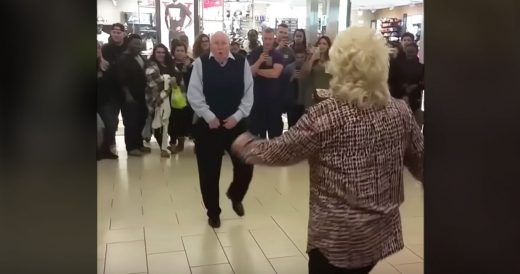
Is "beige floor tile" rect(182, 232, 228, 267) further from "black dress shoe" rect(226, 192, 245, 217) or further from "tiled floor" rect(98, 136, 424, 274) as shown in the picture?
"black dress shoe" rect(226, 192, 245, 217)

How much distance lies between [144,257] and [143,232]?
11.3 inches

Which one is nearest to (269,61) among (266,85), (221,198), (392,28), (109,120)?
(266,85)

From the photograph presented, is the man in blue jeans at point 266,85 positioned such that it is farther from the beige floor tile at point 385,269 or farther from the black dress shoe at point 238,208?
the beige floor tile at point 385,269

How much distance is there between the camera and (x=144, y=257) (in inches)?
103

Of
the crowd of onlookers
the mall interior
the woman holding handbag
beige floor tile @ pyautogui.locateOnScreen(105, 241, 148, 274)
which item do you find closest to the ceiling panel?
the mall interior

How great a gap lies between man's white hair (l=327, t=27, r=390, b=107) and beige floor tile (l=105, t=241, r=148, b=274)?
1502 mm

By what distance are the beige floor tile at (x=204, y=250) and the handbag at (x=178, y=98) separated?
746 mm

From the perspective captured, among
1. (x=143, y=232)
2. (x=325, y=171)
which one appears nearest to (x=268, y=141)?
(x=325, y=171)

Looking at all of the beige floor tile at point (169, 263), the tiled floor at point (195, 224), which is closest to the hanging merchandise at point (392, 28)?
the tiled floor at point (195, 224)

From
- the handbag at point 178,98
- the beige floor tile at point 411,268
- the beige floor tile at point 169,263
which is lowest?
the beige floor tile at point 411,268

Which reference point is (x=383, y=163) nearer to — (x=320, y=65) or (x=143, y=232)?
(x=320, y=65)

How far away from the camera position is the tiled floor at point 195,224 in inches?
102

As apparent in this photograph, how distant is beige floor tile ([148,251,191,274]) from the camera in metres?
2.52

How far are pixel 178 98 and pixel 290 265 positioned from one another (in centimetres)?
99
